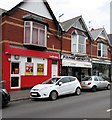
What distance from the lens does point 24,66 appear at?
20000 millimetres

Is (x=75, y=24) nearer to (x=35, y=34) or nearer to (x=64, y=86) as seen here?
(x=35, y=34)

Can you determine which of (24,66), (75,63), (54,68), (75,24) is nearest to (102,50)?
(75,24)

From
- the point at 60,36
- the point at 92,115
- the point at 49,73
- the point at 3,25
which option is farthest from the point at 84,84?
the point at 92,115

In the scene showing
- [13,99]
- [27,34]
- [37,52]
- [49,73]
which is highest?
[27,34]

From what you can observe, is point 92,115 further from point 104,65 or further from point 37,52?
point 104,65

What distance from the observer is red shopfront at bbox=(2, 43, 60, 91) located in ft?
60.9

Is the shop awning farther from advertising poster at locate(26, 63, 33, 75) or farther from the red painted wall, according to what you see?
advertising poster at locate(26, 63, 33, 75)

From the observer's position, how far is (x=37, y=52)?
20.9 meters

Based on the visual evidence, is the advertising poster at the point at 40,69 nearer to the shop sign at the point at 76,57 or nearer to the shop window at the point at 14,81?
the shop window at the point at 14,81

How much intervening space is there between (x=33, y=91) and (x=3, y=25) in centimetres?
702

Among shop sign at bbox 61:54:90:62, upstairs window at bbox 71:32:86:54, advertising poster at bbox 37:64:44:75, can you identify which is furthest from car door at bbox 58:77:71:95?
upstairs window at bbox 71:32:86:54

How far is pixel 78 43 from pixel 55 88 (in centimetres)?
1190

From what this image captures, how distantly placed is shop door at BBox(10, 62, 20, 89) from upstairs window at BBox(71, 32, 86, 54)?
25.8ft

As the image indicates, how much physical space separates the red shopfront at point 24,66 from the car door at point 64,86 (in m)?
4.88
